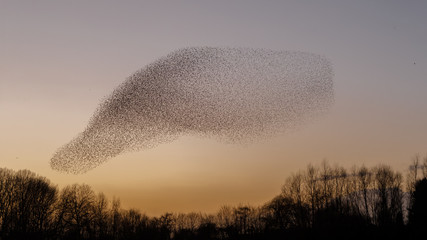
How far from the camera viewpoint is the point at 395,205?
85500 millimetres

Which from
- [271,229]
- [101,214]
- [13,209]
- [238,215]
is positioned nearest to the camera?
[13,209]

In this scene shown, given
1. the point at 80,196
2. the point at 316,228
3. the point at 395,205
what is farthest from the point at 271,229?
the point at 80,196

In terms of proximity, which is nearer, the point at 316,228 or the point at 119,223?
the point at 316,228

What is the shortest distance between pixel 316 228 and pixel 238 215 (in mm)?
84339

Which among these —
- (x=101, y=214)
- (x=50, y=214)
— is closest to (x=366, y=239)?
(x=50, y=214)

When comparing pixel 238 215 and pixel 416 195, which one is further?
pixel 238 215

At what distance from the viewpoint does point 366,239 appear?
68.6 metres

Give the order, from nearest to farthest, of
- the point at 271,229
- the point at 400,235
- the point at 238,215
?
the point at 400,235 → the point at 271,229 → the point at 238,215

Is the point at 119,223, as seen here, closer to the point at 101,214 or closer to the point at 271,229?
the point at 101,214

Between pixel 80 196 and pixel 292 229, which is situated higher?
pixel 80 196

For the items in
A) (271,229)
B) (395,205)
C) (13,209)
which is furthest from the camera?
(271,229)

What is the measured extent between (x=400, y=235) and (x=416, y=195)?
8.14 meters

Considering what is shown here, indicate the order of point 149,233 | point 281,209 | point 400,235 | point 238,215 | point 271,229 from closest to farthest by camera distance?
point 400,235 < point 271,229 < point 281,209 < point 149,233 < point 238,215

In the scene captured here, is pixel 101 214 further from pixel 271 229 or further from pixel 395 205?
pixel 395 205
